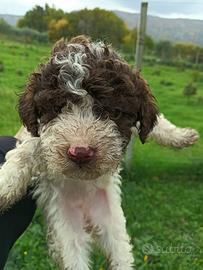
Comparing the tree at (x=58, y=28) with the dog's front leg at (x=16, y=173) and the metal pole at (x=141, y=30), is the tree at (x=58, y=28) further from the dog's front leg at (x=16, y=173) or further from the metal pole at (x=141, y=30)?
the dog's front leg at (x=16, y=173)

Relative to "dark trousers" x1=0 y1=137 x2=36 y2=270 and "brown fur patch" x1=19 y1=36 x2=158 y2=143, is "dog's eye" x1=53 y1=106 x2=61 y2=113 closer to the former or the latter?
"brown fur patch" x1=19 y1=36 x2=158 y2=143

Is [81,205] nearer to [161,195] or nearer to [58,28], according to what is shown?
[161,195]

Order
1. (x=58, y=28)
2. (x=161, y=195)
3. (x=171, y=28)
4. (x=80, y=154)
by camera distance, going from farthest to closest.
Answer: (x=58, y=28) < (x=171, y=28) < (x=161, y=195) < (x=80, y=154)

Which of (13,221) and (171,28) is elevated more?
(13,221)

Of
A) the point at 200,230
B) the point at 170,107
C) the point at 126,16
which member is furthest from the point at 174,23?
the point at 200,230

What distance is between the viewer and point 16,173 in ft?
10.1

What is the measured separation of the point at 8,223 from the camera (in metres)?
3.13

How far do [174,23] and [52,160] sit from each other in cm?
531

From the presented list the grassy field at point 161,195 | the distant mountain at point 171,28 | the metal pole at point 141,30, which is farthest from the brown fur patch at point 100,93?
the metal pole at point 141,30

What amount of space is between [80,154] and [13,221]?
66 cm

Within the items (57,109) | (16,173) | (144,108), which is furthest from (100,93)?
(16,173)

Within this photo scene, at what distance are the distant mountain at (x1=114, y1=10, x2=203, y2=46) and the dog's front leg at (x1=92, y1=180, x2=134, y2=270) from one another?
181 inches

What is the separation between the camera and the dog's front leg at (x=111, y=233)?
3.18 m

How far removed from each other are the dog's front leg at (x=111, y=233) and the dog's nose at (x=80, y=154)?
0.51 metres
